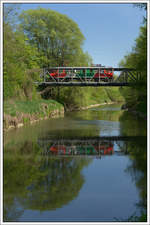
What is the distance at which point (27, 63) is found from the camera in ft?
125

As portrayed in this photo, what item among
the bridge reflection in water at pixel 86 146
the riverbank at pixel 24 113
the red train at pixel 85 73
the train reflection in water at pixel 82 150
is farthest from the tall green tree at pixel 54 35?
the train reflection in water at pixel 82 150

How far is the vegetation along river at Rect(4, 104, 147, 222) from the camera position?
762 centimetres

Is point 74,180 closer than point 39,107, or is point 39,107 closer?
point 74,180

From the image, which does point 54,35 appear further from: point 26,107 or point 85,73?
point 26,107

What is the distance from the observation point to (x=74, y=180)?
1009cm

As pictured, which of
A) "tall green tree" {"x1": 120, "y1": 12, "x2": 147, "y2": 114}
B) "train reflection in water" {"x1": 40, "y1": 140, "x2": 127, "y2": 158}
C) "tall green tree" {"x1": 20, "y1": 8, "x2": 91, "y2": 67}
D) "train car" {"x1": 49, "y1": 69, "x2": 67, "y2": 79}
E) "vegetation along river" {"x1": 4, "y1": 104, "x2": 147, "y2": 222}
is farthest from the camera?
"train car" {"x1": 49, "y1": 69, "x2": 67, "y2": 79}

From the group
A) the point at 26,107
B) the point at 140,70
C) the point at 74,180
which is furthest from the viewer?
the point at 140,70

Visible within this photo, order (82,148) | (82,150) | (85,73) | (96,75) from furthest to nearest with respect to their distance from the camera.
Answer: (96,75) < (85,73) < (82,148) < (82,150)

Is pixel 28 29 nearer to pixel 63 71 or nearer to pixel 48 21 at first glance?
pixel 48 21

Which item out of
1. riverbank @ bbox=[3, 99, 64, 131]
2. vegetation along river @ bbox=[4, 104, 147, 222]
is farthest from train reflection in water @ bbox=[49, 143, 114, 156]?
riverbank @ bbox=[3, 99, 64, 131]

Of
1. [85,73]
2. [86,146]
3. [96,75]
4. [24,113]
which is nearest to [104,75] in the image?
[96,75]

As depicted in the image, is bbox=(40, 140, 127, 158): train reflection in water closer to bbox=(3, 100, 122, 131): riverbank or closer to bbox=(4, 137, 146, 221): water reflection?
bbox=(4, 137, 146, 221): water reflection

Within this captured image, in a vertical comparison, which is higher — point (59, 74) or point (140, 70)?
point (59, 74)

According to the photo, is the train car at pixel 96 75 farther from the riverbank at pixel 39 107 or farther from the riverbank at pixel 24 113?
the riverbank at pixel 24 113
